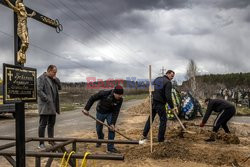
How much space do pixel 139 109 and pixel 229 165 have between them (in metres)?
14.6

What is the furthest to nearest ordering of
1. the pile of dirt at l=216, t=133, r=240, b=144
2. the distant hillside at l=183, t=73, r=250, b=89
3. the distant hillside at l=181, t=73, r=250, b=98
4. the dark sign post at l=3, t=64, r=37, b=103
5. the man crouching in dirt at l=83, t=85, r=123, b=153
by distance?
the distant hillside at l=183, t=73, r=250, b=89, the distant hillside at l=181, t=73, r=250, b=98, the pile of dirt at l=216, t=133, r=240, b=144, the man crouching in dirt at l=83, t=85, r=123, b=153, the dark sign post at l=3, t=64, r=37, b=103

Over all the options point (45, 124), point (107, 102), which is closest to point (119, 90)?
point (107, 102)

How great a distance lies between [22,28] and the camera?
5.81 metres

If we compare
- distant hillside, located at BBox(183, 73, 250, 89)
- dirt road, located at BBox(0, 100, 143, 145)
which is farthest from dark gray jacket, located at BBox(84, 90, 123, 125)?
distant hillside, located at BBox(183, 73, 250, 89)

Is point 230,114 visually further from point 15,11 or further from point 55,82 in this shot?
point 15,11

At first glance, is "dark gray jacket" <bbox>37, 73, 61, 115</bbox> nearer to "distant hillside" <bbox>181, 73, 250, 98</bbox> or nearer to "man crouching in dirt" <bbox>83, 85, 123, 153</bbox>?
"man crouching in dirt" <bbox>83, 85, 123, 153</bbox>

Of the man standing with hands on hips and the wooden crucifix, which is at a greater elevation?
the wooden crucifix

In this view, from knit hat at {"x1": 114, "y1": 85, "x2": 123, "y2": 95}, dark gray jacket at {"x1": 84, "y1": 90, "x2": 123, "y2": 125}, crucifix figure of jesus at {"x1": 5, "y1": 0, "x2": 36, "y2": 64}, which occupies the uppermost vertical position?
crucifix figure of jesus at {"x1": 5, "y1": 0, "x2": 36, "y2": 64}

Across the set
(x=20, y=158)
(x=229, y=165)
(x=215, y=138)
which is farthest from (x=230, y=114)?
(x=20, y=158)

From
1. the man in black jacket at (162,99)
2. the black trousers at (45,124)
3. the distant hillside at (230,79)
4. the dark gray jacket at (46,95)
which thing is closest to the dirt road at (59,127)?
the black trousers at (45,124)

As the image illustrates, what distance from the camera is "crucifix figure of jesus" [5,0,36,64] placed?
18.2 ft

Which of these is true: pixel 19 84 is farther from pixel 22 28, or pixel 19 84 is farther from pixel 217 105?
pixel 217 105

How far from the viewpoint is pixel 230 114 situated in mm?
9359

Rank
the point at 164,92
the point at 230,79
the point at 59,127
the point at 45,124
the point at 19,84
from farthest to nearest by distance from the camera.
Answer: the point at 230,79 < the point at 59,127 < the point at 164,92 < the point at 45,124 < the point at 19,84
